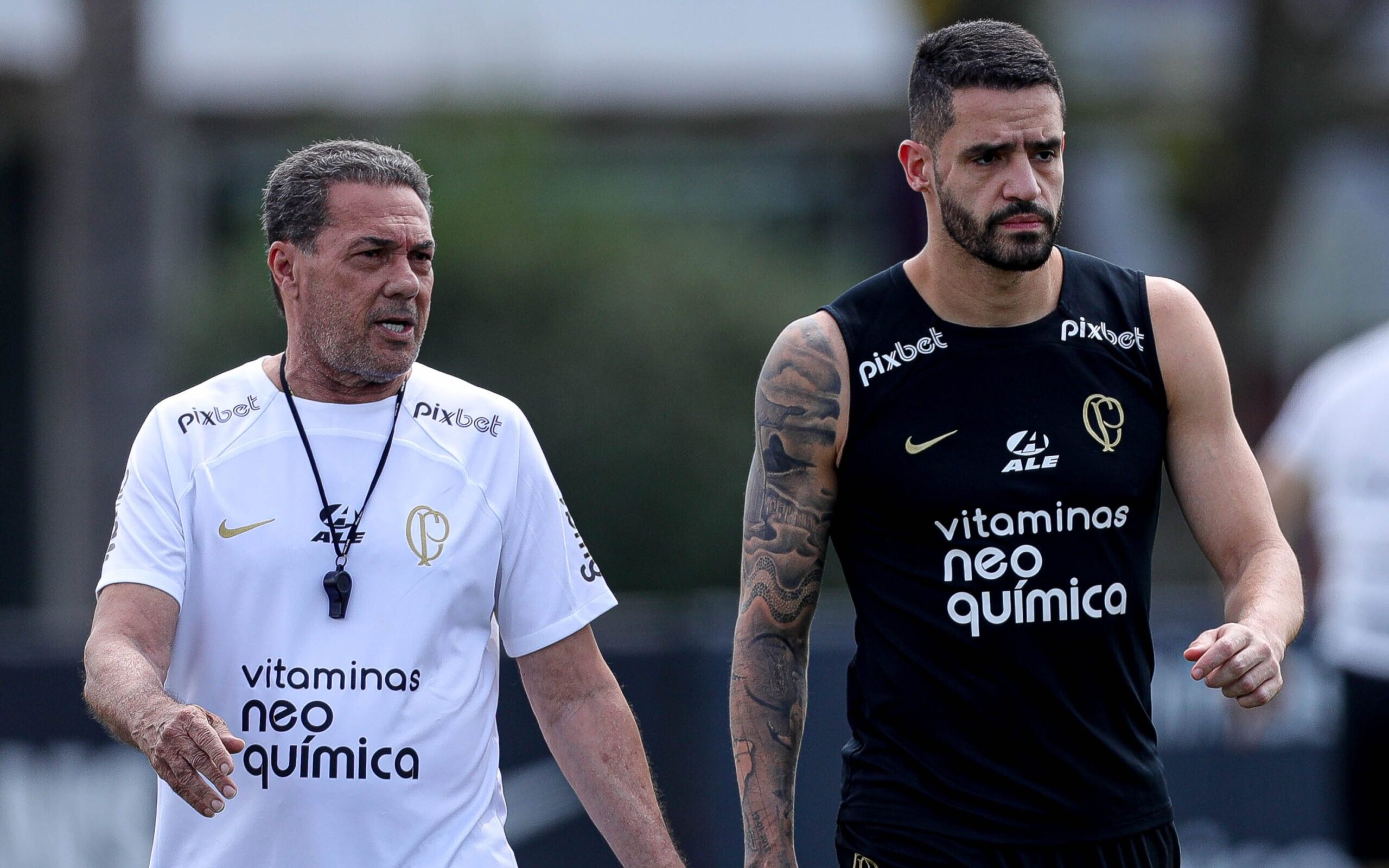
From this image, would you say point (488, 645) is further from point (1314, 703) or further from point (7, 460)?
point (7, 460)

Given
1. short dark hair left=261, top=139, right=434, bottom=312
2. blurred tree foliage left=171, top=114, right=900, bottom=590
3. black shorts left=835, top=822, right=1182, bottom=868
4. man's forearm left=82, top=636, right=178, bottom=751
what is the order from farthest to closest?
blurred tree foliage left=171, top=114, right=900, bottom=590 → short dark hair left=261, top=139, right=434, bottom=312 → black shorts left=835, top=822, right=1182, bottom=868 → man's forearm left=82, top=636, right=178, bottom=751

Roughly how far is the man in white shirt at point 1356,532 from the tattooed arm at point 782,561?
319cm

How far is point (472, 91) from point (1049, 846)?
1121 centimetres

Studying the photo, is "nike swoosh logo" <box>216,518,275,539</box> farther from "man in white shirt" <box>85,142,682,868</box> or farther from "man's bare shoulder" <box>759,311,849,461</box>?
"man's bare shoulder" <box>759,311,849,461</box>

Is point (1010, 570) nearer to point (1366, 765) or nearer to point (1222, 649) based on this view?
point (1222, 649)

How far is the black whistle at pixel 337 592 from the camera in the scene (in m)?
3.73

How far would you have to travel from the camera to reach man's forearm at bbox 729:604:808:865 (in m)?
3.99

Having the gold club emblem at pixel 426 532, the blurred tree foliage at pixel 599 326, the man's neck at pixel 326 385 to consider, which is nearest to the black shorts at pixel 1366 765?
the gold club emblem at pixel 426 532

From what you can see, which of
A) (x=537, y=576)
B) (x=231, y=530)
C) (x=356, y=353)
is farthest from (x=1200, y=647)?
(x=231, y=530)

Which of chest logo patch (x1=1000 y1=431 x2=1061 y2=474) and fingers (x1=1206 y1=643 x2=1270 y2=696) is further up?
chest logo patch (x1=1000 y1=431 x2=1061 y2=474)

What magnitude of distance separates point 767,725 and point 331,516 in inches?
40.9

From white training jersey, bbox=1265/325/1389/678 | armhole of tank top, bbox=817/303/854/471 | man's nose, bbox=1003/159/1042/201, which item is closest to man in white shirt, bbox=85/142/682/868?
armhole of tank top, bbox=817/303/854/471

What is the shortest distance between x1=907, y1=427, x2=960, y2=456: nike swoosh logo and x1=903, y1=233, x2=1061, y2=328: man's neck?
0.25 m

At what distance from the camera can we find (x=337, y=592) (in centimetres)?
373
